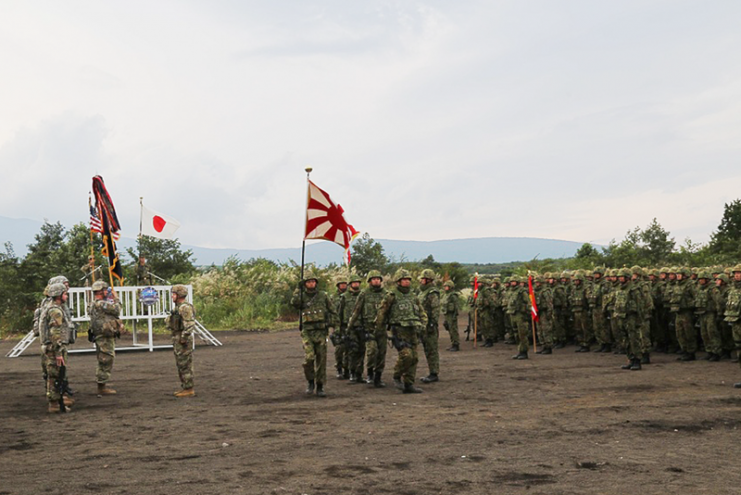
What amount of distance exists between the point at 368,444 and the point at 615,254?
35.2 metres

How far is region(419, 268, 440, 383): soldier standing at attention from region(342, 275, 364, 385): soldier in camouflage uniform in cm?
115

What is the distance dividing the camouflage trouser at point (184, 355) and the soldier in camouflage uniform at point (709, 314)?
444 inches

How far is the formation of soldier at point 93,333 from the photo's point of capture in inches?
444

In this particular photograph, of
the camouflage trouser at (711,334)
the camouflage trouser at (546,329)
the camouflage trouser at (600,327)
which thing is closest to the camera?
the camouflage trouser at (711,334)

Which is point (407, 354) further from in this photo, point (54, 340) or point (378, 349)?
point (54, 340)

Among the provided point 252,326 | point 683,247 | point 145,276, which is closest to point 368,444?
point 145,276

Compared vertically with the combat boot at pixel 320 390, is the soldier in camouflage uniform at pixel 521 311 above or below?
above

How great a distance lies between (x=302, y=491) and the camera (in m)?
6.63

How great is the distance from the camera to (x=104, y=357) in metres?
13.2

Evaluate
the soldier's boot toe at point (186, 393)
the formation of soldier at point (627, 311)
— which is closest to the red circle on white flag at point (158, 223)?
the formation of soldier at point (627, 311)

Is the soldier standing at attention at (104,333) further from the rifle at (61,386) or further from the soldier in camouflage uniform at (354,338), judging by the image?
the soldier in camouflage uniform at (354,338)

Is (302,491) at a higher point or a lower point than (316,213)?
lower

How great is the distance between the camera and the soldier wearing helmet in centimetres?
1360

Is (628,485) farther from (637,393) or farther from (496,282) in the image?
(496,282)
